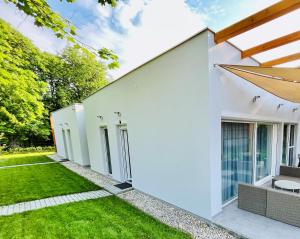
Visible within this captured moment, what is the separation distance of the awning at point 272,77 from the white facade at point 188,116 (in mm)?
659

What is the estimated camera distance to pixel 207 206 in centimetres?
567

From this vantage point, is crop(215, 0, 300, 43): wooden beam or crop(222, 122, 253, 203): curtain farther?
crop(222, 122, 253, 203): curtain

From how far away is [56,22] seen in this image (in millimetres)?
3504

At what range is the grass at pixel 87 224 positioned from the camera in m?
5.29

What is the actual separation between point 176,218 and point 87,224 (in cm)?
317

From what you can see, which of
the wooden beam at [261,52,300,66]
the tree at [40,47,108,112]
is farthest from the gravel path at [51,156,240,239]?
the tree at [40,47,108,112]

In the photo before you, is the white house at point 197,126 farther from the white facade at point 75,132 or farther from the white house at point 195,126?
the white facade at point 75,132

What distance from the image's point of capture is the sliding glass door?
669cm

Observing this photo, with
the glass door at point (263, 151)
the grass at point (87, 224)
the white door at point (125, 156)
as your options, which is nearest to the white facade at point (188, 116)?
the glass door at point (263, 151)

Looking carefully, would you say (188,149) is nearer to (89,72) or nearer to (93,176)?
(93,176)

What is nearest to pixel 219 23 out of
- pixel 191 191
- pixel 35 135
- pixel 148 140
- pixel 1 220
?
pixel 148 140

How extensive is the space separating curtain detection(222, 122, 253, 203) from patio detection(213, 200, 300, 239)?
0.82 metres

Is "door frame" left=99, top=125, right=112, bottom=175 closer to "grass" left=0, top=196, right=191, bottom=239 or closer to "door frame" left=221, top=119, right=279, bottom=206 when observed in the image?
"grass" left=0, top=196, right=191, bottom=239

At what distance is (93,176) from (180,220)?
26.9ft
